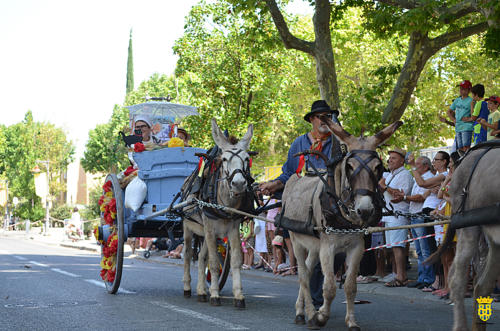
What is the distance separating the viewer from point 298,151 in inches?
343

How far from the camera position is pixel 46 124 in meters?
71.4

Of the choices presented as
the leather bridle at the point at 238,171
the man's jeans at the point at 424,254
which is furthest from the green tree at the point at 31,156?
the leather bridle at the point at 238,171

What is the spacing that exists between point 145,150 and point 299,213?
459 centimetres

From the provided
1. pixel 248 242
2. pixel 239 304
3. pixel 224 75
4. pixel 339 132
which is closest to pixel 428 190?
pixel 239 304

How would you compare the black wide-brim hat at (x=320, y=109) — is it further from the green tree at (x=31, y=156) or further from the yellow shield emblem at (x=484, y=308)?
the green tree at (x=31, y=156)

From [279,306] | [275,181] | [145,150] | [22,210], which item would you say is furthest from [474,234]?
[22,210]

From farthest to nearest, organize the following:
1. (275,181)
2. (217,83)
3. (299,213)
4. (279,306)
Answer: (217,83)
(279,306)
(275,181)
(299,213)

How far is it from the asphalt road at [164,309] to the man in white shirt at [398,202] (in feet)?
2.79

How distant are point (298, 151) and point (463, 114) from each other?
5310 millimetres

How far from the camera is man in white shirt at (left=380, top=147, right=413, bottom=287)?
40.6 feet

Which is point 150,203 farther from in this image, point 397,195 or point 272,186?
point 397,195

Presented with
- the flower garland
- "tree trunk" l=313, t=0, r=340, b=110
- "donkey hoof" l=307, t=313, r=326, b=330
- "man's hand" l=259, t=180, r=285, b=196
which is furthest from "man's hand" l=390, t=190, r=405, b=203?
"donkey hoof" l=307, t=313, r=326, b=330

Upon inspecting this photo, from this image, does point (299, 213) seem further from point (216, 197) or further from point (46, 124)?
point (46, 124)

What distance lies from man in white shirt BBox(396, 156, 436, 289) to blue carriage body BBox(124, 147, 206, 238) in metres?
3.79
